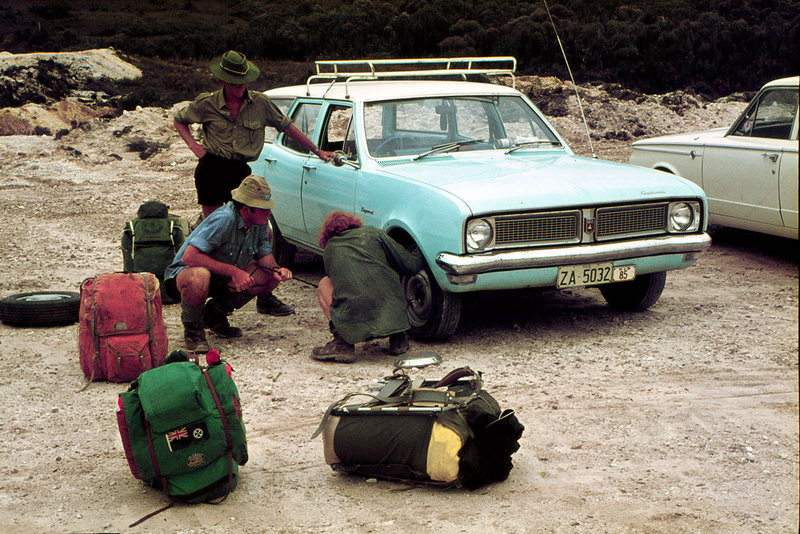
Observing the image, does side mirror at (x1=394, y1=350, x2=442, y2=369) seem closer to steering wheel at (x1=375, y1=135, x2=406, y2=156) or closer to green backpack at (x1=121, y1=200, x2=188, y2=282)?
steering wheel at (x1=375, y1=135, x2=406, y2=156)

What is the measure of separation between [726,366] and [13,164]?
15.1 m

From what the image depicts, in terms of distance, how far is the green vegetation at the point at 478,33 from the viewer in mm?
31484

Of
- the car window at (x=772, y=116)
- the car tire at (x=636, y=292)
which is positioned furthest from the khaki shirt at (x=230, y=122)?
the car window at (x=772, y=116)

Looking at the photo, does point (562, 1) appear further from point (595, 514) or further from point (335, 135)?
point (595, 514)

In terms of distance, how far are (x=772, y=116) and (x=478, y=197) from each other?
3.80 metres

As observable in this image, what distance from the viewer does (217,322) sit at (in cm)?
678

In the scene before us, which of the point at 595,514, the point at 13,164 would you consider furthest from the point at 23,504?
the point at 13,164

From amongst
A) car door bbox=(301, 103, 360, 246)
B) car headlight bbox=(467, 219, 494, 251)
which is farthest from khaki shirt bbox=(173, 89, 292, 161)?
car headlight bbox=(467, 219, 494, 251)

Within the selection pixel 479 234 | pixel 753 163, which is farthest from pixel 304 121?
pixel 753 163

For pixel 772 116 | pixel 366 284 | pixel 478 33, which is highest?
pixel 478 33

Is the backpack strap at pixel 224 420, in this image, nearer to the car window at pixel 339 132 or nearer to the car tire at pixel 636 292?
the car window at pixel 339 132

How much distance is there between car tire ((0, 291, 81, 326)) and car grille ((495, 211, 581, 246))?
3126 mm

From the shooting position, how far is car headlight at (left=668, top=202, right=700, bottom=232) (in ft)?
22.1

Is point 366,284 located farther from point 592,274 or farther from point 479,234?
point 592,274
